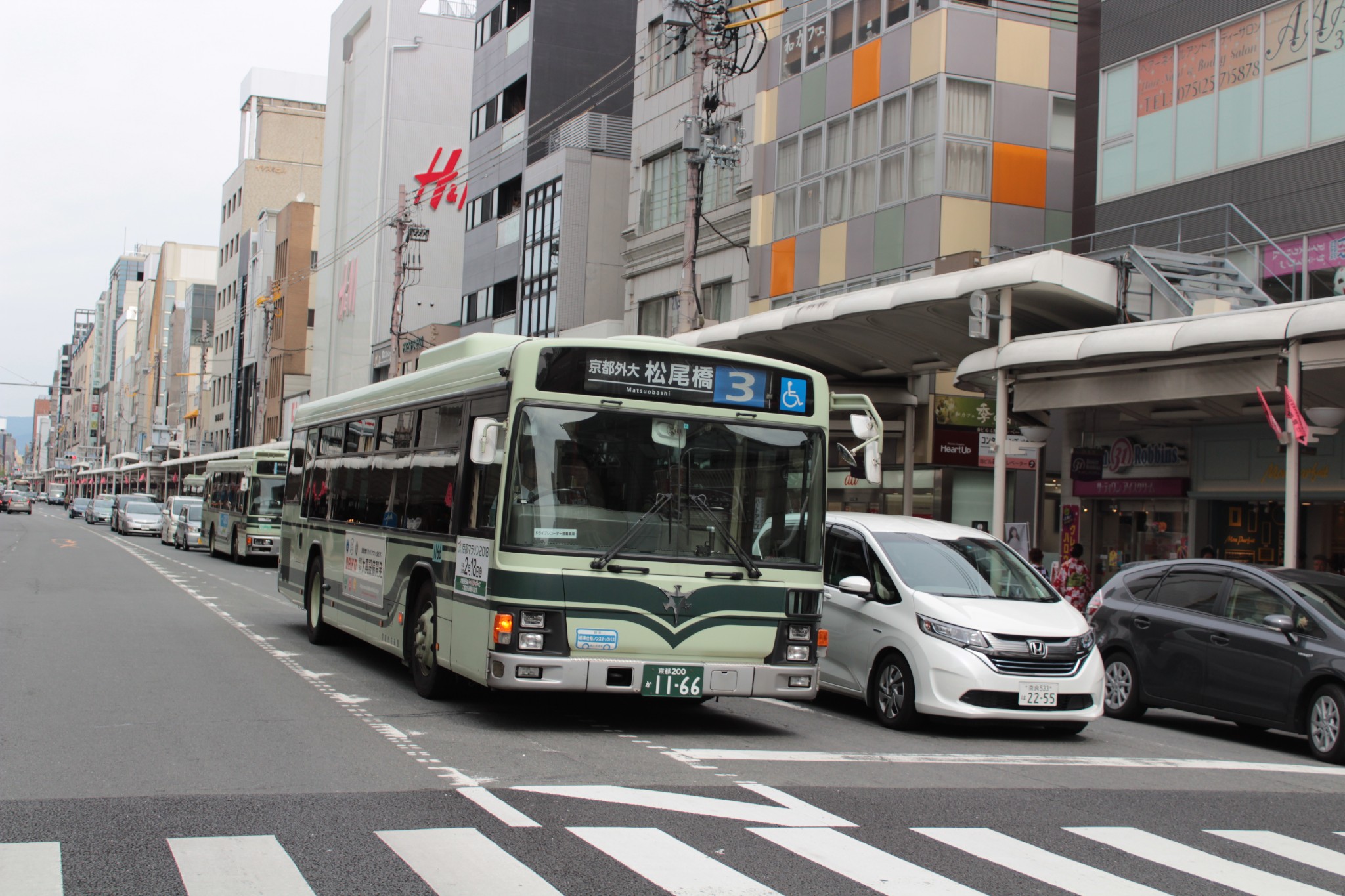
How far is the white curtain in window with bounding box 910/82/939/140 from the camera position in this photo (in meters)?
28.1

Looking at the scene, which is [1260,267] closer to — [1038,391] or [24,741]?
[1038,391]

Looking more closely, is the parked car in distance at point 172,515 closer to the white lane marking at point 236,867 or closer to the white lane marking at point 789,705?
the white lane marking at point 789,705

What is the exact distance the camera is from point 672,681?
9.90m

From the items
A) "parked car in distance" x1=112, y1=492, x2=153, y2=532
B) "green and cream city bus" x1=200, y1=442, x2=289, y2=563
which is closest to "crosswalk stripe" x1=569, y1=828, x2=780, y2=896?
"green and cream city bus" x1=200, y1=442, x2=289, y2=563

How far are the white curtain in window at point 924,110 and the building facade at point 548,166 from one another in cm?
1511

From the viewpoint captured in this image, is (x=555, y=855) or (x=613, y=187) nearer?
(x=555, y=855)

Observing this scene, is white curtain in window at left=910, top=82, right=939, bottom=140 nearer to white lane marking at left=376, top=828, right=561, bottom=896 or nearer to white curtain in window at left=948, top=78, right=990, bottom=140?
white curtain in window at left=948, top=78, right=990, bottom=140

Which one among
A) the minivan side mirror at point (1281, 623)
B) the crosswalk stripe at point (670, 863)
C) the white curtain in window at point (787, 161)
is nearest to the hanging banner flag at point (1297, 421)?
the minivan side mirror at point (1281, 623)

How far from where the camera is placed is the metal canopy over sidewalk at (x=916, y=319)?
2008 centimetres

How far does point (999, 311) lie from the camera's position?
20781 millimetres

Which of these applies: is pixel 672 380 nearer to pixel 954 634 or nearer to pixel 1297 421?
pixel 954 634

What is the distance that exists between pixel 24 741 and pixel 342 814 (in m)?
3.18

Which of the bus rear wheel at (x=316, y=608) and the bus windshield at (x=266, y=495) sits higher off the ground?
the bus windshield at (x=266, y=495)

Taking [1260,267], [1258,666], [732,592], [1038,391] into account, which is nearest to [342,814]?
[732,592]
